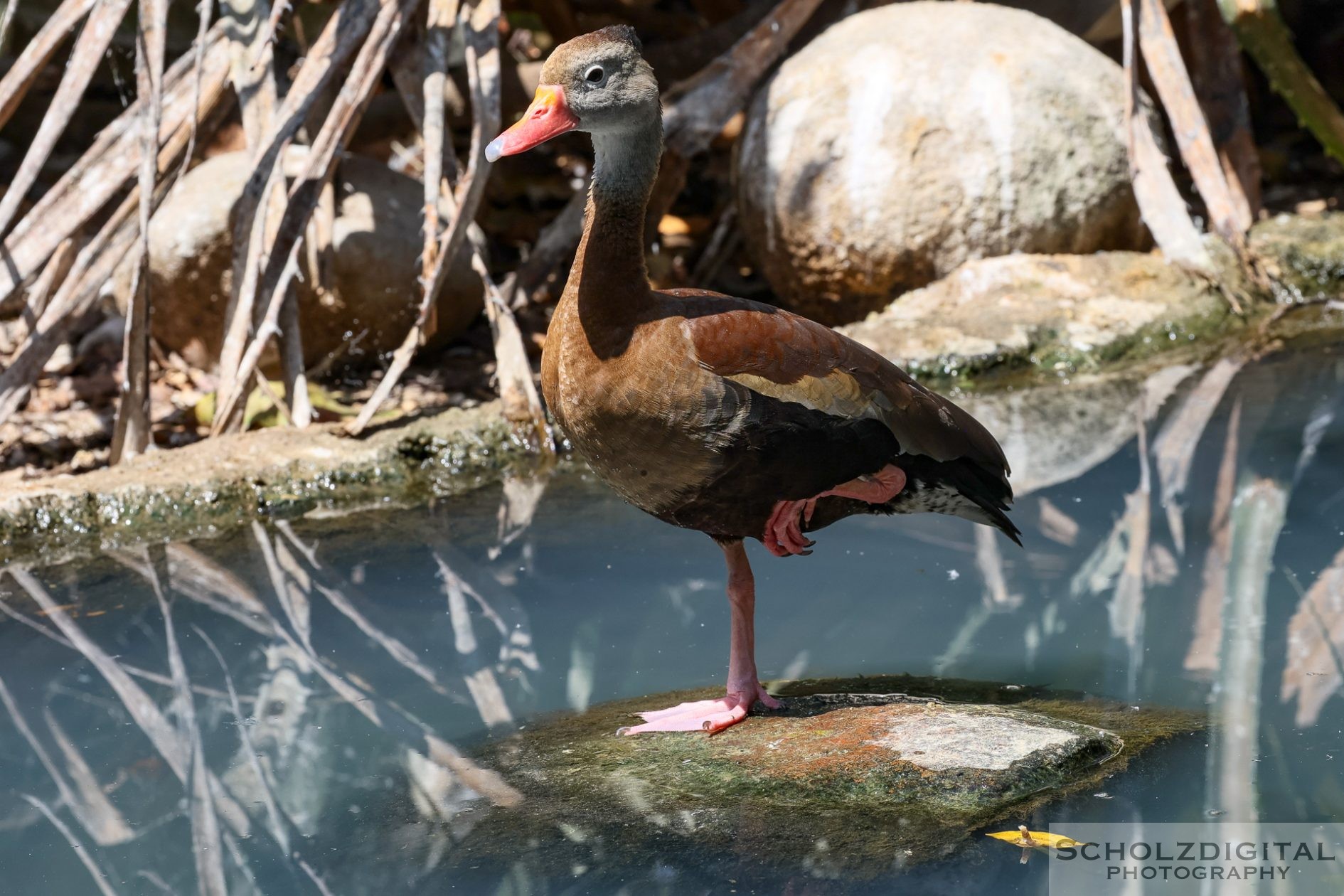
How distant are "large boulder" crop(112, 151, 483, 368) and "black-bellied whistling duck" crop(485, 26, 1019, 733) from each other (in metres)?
3.35

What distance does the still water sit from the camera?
2895mm

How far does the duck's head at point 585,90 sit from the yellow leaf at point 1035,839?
1.74 m

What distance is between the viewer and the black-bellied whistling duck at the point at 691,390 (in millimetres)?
3066

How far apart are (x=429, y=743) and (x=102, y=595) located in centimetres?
164

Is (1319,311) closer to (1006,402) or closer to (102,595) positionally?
(1006,402)

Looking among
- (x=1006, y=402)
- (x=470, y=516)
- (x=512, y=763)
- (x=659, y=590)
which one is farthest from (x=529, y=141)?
(x=1006, y=402)

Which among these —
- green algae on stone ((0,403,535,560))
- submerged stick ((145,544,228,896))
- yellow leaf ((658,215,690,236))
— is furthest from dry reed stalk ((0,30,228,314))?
yellow leaf ((658,215,690,236))

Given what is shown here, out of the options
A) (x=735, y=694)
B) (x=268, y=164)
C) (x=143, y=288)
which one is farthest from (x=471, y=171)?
(x=735, y=694)

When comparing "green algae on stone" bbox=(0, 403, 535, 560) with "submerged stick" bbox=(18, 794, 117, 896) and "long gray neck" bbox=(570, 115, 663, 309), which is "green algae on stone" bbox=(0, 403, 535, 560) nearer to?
"submerged stick" bbox=(18, 794, 117, 896)

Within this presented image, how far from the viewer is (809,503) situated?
3.44 m

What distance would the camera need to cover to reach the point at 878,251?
6816 mm

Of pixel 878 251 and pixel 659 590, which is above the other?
pixel 878 251

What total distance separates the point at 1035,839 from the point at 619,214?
1618mm

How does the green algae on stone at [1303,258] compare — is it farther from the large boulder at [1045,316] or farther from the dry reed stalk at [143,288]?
the dry reed stalk at [143,288]
